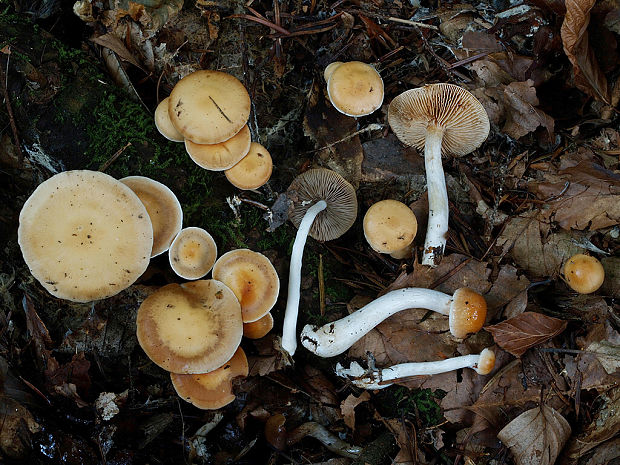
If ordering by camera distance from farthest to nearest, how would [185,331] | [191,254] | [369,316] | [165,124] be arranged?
[369,316], [165,124], [191,254], [185,331]

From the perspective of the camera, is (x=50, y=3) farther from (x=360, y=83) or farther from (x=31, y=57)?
(x=360, y=83)

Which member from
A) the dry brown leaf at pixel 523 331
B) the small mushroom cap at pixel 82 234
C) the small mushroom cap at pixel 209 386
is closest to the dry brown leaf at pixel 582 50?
the dry brown leaf at pixel 523 331

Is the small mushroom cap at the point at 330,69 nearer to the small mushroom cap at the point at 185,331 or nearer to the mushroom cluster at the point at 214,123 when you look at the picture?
the mushroom cluster at the point at 214,123

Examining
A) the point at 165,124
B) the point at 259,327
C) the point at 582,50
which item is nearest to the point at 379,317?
the point at 259,327

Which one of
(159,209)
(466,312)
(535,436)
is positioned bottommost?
(535,436)

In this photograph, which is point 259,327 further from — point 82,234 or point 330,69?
point 330,69

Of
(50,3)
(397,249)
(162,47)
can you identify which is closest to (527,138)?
(397,249)
